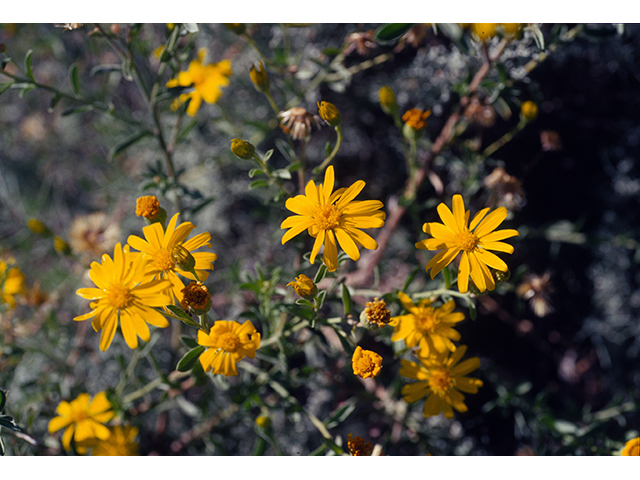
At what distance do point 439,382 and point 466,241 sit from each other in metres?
0.69

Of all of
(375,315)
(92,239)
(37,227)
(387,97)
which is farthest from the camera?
(92,239)

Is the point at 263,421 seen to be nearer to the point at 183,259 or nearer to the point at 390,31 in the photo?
the point at 183,259

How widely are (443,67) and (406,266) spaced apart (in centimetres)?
134

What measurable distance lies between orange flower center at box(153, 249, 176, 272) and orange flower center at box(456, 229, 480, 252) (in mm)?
1181

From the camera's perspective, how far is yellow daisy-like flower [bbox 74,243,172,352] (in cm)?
164

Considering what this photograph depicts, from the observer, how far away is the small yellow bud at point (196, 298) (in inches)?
60.9

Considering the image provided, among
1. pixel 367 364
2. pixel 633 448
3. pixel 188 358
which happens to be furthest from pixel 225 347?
pixel 633 448

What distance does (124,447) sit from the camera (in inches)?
95.0

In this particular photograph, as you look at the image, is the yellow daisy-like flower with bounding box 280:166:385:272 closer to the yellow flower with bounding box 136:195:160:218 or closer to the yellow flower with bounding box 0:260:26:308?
the yellow flower with bounding box 136:195:160:218

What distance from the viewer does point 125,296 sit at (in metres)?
1.68

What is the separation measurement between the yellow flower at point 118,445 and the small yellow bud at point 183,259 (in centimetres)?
137

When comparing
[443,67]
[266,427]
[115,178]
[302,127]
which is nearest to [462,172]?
[443,67]

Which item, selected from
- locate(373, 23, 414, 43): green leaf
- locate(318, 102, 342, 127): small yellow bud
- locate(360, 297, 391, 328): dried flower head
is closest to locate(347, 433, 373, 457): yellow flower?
locate(360, 297, 391, 328): dried flower head

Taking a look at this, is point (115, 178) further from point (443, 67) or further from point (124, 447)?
point (443, 67)
